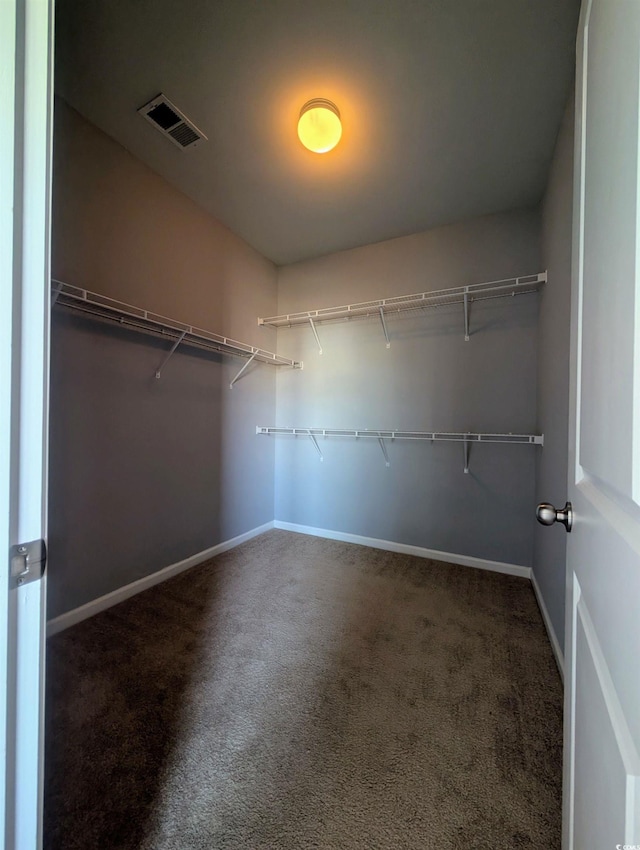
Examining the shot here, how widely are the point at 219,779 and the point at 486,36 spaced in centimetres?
291

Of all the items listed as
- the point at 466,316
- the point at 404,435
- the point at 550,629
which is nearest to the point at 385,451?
the point at 404,435

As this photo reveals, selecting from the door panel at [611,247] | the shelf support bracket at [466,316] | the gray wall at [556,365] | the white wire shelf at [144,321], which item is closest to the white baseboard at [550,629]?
the gray wall at [556,365]

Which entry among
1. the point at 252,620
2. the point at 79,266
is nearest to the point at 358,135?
the point at 79,266

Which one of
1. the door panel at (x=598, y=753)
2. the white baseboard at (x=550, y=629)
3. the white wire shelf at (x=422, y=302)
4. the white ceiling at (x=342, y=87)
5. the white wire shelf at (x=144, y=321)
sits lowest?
the white baseboard at (x=550, y=629)

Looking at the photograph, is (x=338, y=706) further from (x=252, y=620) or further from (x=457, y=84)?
(x=457, y=84)

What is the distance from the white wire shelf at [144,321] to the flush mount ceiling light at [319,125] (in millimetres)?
→ 1255

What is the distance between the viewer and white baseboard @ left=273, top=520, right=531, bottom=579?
238 cm

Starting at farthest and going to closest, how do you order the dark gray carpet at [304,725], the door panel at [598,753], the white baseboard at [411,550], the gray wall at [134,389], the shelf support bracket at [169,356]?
the white baseboard at [411,550] < the shelf support bracket at [169,356] < the gray wall at [134,389] < the dark gray carpet at [304,725] < the door panel at [598,753]

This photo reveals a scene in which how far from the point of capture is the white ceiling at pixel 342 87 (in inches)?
50.4

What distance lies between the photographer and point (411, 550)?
2.70 m

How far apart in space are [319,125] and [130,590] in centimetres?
285

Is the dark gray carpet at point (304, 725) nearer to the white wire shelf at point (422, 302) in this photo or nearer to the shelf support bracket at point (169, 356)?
the shelf support bracket at point (169, 356)

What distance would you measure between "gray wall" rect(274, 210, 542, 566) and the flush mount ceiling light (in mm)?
1250

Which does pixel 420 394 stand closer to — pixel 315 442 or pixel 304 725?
pixel 315 442
